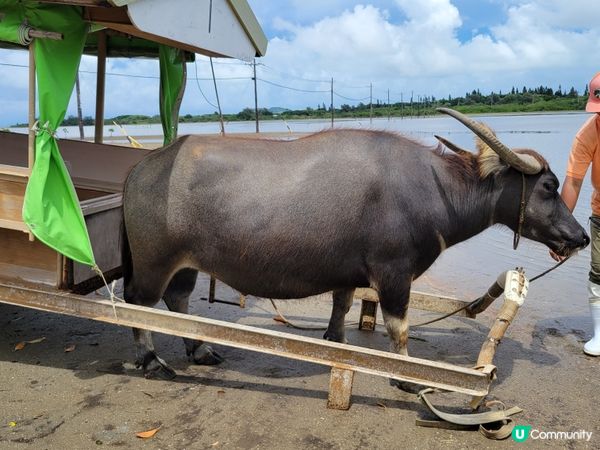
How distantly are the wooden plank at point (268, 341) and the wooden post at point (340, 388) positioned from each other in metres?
0.10

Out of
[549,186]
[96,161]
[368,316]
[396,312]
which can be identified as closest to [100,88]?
[96,161]

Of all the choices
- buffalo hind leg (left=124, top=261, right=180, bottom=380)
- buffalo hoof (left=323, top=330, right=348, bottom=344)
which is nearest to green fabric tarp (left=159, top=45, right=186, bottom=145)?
buffalo hind leg (left=124, top=261, right=180, bottom=380)

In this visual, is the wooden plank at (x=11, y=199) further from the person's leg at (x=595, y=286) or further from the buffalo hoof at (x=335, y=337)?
the person's leg at (x=595, y=286)

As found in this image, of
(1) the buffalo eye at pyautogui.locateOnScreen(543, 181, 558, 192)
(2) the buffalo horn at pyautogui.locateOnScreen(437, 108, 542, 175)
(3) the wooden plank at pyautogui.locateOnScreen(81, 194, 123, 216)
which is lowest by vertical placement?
(3) the wooden plank at pyautogui.locateOnScreen(81, 194, 123, 216)

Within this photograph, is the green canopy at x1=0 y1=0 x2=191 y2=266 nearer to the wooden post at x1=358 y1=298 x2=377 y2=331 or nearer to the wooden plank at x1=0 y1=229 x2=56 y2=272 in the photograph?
the wooden plank at x1=0 y1=229 x2=56 y2=272

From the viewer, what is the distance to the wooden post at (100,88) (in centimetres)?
465

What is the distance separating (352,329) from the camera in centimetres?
440

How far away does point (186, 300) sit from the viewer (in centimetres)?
379

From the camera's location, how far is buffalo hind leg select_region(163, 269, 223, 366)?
3703mm

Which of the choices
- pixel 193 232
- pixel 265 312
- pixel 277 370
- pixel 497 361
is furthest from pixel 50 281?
pixel 497 361

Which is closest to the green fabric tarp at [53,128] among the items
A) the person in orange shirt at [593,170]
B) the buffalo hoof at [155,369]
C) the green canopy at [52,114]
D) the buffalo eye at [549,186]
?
the green canopy at [52,114]

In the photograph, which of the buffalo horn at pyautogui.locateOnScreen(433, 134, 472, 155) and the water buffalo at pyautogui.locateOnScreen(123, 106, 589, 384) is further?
the buffalo horn at pyautogui.locateOnScreen(433, 134, 472, 155)

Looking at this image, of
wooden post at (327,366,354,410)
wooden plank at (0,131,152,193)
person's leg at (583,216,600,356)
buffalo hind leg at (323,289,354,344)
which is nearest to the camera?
wooden post at (327,366,354,410)

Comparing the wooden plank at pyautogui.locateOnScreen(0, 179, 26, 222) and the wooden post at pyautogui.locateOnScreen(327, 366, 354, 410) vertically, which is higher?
the wooden plank at pyautogui.locateOnScreen(0, 179, 26, 222)
